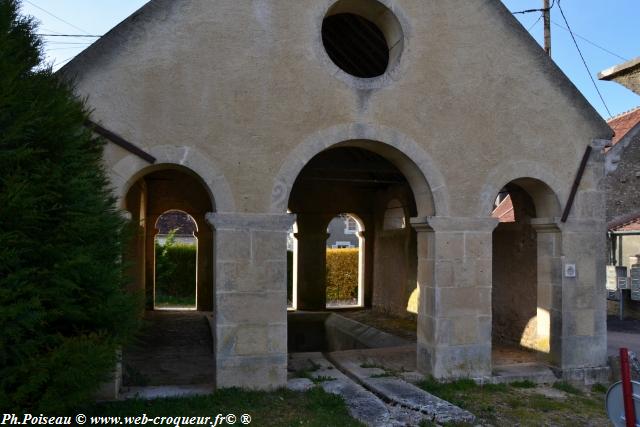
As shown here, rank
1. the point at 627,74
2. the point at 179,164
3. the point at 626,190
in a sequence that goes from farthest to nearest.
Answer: the point at 626,190 < the point at 627,74 < the point at 179,164

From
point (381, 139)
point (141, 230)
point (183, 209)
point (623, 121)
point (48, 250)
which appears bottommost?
point (48, 250)

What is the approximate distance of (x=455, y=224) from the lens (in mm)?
6707

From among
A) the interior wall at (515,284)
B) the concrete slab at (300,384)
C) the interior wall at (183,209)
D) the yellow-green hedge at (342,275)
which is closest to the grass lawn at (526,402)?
the concrete slab at (300,384)

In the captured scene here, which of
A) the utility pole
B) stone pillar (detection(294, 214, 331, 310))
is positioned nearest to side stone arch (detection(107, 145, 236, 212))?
stone pillar (detection(294, 214, 331, 310))

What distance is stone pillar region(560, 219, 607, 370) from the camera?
7105mm

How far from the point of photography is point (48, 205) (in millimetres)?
4289

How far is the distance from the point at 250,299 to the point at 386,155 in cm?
243

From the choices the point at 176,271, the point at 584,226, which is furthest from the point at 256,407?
the point at 176,271

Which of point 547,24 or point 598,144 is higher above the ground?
point 547,24

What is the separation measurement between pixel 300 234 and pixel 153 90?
7.42 meters

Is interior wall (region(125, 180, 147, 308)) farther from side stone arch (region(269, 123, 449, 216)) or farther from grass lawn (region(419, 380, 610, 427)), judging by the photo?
grass lawn (region(419, 380, 610, 427))

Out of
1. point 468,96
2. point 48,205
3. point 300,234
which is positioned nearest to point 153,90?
point 48,205

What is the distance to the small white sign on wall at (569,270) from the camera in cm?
711

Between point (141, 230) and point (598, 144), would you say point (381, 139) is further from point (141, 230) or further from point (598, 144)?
point (141, 230)
